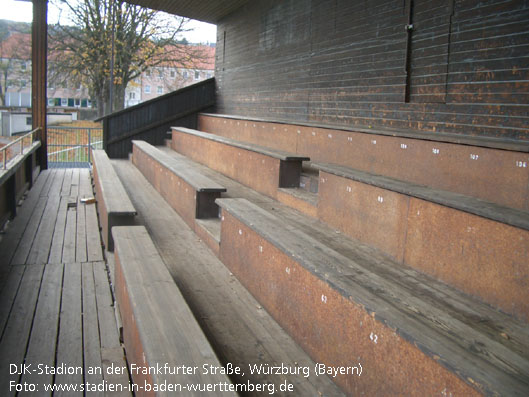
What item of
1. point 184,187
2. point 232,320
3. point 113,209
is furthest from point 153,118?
point 232,320

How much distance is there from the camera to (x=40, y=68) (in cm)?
889

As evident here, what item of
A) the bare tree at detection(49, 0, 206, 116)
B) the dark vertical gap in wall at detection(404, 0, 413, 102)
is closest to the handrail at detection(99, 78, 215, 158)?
the dark vertical gap in wall at detection(404, 0, 413, 102)

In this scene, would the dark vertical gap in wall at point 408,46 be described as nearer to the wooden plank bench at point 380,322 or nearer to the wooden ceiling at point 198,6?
the wooden plank bench at point 380,322

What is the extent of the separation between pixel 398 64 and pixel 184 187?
7.67 feet

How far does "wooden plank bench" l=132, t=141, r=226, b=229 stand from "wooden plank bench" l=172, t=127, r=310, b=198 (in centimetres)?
59

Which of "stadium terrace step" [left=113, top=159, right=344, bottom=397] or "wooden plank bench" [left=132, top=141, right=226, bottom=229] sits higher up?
"wooden plank bench" [left=132, top=141, right=226, bottom=229]

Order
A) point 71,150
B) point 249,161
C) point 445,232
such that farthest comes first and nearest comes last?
1. point 71,150
2. point 249,161
3. point 445,232

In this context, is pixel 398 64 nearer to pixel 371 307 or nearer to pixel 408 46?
pixel 408 46

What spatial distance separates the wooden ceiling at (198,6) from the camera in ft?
30.1

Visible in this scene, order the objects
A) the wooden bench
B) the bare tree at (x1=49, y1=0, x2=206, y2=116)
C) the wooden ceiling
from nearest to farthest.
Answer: the wooden bench
the wooden ceiling
the bare tree at (x1=49, y1=0, x2=206, y2=116)

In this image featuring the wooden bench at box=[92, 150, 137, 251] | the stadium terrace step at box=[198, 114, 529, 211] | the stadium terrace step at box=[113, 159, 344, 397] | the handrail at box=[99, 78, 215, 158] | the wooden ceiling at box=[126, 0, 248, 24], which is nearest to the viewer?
the stadium terrace step at box=[113, 159, 344, 397]

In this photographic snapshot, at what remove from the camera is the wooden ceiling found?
917 cm

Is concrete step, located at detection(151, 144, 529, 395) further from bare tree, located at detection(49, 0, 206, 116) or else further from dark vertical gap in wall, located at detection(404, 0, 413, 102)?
bare tree, located at detection(49, 0, 206, 116)

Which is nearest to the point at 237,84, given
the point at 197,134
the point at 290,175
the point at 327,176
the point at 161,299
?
the point at 197,134
